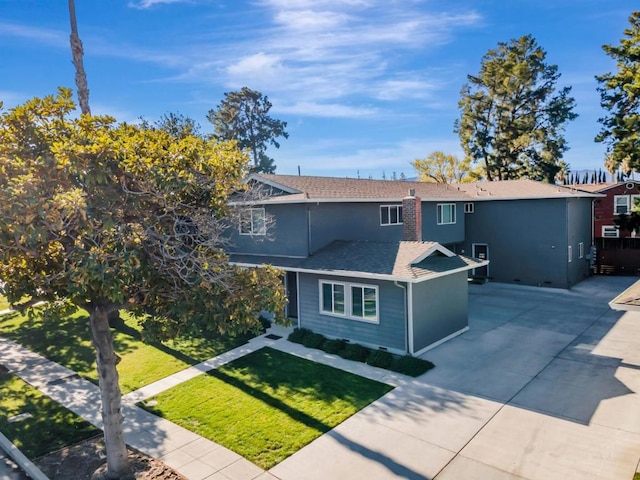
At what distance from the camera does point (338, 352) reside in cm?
1398

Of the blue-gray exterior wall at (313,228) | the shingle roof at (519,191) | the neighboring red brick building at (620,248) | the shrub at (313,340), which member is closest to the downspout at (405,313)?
the shrub at (313,340)

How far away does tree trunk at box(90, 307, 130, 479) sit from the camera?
7.76 m

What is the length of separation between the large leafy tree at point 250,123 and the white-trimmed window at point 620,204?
35.7 meters

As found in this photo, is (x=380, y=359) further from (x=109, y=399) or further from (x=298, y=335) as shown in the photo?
(x=109, y=399)

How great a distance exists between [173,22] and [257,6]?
Answer: 113 inches

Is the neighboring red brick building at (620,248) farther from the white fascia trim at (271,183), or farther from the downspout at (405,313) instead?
the white fascia trim at (271,183)

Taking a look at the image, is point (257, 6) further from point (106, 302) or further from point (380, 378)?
point (380, 378)

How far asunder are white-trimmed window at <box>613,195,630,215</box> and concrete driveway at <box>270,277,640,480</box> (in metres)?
18.0

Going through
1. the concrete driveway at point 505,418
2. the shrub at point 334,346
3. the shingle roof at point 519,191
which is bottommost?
the concrete driveway at point 505,418

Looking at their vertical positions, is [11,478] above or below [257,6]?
below

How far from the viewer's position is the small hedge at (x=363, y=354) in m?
12.5

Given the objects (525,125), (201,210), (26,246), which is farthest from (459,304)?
(525,125)

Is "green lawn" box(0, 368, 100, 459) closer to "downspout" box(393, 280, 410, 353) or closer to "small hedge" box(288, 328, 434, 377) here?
"small hedge" box(288, 328, 434, 377)

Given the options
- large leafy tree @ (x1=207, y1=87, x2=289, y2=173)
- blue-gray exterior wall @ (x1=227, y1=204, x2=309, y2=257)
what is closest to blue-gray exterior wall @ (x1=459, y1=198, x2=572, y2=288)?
blue-gray exterior wall @ (x1=227, y1=204, x2=309, y2=257)
